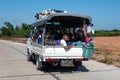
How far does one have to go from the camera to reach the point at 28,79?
12.2 m

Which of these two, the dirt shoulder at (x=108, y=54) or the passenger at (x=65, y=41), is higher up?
the passenger at (x=65, y=41)

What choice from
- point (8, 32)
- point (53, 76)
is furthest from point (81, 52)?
point (8, 32)

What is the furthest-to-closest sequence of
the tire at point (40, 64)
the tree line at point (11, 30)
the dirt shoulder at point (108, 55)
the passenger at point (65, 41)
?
the tree line at point (11, 30) < the dirt shoulder at point (108, 55) < the tire at point (40, 64) < the passenger at point (65, 41)

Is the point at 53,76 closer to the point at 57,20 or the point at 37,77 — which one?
the point at 37,77

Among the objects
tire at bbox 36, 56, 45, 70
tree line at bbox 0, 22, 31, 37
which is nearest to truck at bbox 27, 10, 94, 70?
tire at bbox 36, 56, 45, 70

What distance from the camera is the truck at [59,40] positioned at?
13.4 m

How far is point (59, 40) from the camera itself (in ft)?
48.2

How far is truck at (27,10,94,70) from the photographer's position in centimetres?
1343

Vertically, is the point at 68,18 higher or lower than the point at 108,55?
higher

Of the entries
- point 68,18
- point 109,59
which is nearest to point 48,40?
point 68,18

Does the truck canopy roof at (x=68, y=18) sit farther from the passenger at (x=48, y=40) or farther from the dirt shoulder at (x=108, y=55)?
the dirt shoulder at (x=108, y=55)

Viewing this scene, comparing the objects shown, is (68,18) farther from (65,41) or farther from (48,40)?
(48,40)

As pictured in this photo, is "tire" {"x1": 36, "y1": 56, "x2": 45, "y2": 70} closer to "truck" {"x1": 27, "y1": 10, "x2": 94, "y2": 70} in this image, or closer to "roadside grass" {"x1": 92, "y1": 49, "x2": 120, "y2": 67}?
"truck" {"x1": 27, "y1": 10, "x2": 94, "y2": 70}

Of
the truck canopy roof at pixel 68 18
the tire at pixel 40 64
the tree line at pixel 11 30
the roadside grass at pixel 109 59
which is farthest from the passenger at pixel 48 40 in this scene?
the tree line at pixel 11 30
